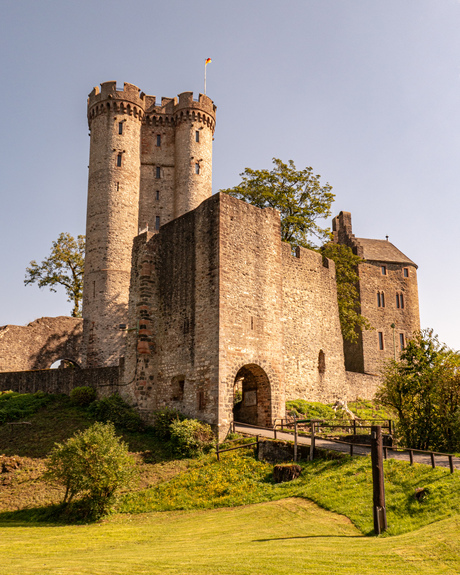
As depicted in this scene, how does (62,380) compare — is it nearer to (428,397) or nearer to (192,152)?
(428,397)

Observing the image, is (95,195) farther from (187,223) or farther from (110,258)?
(187,223)

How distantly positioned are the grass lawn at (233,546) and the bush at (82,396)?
1174 centimetres

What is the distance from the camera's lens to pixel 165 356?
87.0 ft

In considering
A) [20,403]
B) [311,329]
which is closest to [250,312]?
[311,329]

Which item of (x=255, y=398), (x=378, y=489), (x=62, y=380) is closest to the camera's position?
(x=378, y=489)

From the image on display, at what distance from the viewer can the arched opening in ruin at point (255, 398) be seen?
83.4ft

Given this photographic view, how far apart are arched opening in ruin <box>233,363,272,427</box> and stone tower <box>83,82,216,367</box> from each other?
1651cm

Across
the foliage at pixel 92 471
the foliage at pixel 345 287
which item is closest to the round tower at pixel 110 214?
the foliage at pixel 345 287

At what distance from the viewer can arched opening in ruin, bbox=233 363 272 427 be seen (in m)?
25.4

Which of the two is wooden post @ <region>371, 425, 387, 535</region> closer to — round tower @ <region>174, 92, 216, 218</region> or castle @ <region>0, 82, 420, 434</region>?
castle @ <region>0, 82, 420, 434</region>

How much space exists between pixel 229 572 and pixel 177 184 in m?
41.3

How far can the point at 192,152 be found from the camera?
48.9 m

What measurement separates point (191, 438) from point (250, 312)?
6163mm

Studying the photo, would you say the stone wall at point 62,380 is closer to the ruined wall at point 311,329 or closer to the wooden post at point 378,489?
the ruined wall at point 311,329
